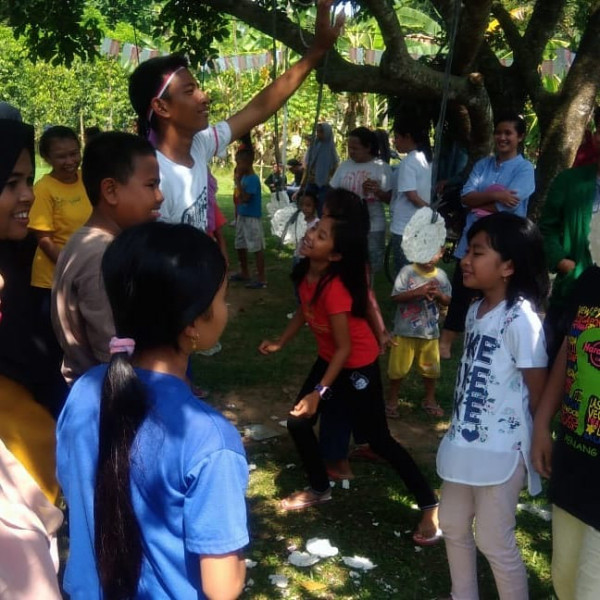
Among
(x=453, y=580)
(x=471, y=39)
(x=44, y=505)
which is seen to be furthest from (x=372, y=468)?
(x=471, y=39)

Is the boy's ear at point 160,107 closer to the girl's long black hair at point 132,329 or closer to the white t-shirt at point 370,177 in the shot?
the girl's long black hair at point 132,329

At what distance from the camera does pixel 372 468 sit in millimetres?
4141

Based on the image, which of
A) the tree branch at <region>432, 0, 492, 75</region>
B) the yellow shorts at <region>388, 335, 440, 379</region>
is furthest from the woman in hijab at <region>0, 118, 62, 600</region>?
the tree branch at <region>432, 0, 492, 75</region>

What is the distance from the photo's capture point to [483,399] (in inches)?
102

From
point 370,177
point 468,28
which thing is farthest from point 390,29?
point 370,177

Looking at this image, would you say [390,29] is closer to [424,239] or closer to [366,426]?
[424,239]

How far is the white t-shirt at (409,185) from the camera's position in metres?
6.15

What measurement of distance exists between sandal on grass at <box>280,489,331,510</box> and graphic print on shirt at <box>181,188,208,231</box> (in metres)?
1.41

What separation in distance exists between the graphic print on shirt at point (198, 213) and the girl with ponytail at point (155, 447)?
143 centimetres

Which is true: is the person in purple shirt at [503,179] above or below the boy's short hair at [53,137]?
below

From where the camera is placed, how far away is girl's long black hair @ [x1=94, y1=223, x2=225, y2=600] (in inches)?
58.4

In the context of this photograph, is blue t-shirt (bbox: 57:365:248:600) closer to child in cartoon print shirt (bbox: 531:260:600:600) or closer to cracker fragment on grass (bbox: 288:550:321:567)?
child in cartoon print shirt (bbox: 531:260:600:600)

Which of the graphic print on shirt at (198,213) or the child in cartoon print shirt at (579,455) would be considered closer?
the child in cartoon print shirt at (579,455)

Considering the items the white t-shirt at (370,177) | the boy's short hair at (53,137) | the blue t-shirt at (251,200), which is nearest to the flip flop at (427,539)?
the boy's short hair at (53,137)
